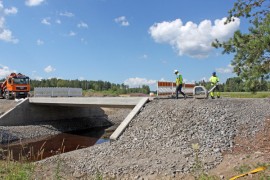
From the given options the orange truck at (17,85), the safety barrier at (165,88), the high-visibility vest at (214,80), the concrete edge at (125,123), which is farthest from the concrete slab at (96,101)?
the orange truck at (17,85)

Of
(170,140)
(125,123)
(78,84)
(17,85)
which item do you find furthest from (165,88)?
(78,84)

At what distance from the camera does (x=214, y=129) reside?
13.7 m

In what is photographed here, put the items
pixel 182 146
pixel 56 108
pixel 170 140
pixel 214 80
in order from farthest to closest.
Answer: pixel 56 108 → pixel 214 80 → pixel 170 140 → pixel 182 146

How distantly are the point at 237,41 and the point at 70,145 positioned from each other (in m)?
16.1

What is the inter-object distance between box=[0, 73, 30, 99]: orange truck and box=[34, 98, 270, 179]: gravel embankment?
20538mm

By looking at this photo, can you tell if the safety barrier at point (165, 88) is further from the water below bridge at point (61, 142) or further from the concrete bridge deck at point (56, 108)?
the water below bridge at point (61, 142)

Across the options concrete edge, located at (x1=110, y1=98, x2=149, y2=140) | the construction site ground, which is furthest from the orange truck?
the construction site ground

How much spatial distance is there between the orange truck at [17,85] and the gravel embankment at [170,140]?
20538 millimetres

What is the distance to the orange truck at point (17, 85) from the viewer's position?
108 feet

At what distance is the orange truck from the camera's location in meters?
32.9

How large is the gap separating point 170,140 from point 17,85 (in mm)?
24750

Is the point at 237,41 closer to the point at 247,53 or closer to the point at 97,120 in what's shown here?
the point at 247,53

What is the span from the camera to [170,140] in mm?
13617

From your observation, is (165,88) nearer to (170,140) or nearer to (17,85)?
(170,140)
